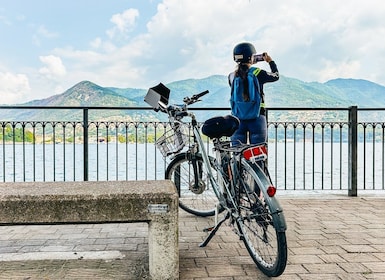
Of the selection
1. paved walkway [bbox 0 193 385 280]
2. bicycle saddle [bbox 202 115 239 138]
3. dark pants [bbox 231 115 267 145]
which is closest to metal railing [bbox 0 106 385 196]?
dark pants [bbox 231 115 267 145]

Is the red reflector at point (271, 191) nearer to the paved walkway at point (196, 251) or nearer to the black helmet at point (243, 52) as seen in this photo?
the paved walkway at point (196, 251)

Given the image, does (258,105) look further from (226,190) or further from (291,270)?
(291,270)

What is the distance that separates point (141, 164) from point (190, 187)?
6.54 ft

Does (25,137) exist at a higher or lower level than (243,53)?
lower

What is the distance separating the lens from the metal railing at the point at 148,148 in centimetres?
507

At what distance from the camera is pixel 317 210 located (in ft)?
14.1

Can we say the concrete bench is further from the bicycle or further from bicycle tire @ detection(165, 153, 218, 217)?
bicycle tire @ detection(165, 153, 218, 217)

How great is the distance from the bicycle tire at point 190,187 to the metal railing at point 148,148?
1077mm

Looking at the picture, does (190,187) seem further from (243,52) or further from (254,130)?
(243,52)

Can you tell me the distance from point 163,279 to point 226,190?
2.79 feet

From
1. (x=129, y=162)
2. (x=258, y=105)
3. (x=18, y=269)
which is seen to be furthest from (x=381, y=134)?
(x=18, y=269)

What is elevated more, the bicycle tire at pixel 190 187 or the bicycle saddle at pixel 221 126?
the bicycle saddle at pixel 221 126

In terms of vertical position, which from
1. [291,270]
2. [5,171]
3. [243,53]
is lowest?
[291,270]

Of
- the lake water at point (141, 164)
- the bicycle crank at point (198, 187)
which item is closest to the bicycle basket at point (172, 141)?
the bicycle crank at point (198, 187)
